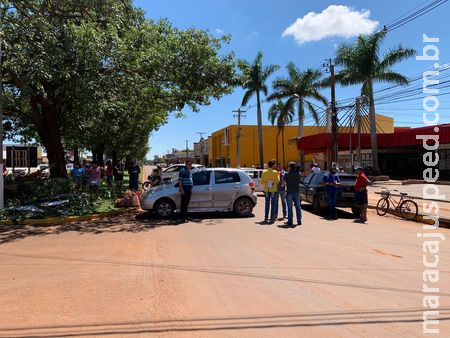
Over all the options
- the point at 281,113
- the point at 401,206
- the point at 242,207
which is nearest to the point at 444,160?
the point at 281,113

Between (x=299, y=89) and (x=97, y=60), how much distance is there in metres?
33.5

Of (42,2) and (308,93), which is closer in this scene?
(42,2)

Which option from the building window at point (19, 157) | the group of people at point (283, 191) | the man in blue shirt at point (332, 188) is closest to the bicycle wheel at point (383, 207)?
the man in blue shirt at point (332, 188)

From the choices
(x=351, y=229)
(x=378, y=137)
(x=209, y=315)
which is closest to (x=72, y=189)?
(x=351, y=229)

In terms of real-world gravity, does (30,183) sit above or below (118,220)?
above

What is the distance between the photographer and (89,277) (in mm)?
6996

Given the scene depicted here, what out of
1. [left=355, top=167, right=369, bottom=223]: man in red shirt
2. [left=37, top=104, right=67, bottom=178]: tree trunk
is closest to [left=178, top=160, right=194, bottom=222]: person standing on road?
[left=355, top=167, right=369, bottom=223]: man in red shirt

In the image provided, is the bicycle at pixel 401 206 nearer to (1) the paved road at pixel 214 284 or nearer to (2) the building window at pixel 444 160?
(1) the paved road at pixel 214 284

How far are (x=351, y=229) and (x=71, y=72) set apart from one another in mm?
9155

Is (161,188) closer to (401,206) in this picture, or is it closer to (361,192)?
(361,192)

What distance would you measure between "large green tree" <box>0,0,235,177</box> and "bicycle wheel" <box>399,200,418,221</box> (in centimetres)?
735

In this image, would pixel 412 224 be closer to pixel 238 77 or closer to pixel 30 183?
pixel 238 77

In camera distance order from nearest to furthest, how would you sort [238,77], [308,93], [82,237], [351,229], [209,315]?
[209,315]
[82,237]
[351,229]
[238,77]
[308,93]

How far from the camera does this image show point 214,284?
21.6ft
